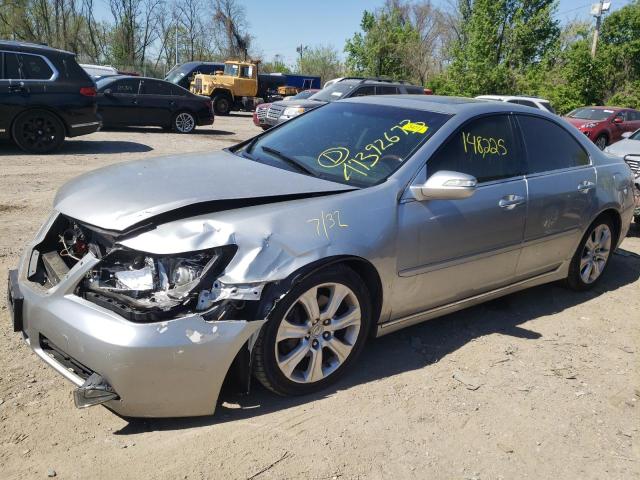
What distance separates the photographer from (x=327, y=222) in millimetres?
3098

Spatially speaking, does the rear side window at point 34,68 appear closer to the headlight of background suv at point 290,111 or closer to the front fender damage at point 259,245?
the headlight of background suv at point 290,111

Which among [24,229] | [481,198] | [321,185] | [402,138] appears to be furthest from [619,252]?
[24,229]

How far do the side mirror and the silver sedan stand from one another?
0.01m

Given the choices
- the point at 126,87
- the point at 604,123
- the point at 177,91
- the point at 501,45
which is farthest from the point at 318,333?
the point at 501,45

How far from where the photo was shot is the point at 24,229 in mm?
5797

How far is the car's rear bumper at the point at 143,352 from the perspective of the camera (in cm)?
258

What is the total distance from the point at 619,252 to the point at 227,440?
5.51 meters

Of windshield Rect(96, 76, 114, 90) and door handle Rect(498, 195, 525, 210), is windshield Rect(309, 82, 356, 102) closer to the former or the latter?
windshield Rect(96, 76, 114, 90)

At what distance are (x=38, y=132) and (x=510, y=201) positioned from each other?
9252mm

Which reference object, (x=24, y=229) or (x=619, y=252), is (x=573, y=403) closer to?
(x=619, y=252)

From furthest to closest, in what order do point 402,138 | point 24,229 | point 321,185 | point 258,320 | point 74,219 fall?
1. point 24,229
2. point 402,138
3. point 321,185
4. point 74,219
5. point 258,320

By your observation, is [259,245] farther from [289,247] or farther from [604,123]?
[604,123]

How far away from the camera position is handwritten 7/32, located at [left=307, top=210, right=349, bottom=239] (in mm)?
3051

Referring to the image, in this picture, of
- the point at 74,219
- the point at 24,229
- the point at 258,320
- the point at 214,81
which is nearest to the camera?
the point at 258,320
